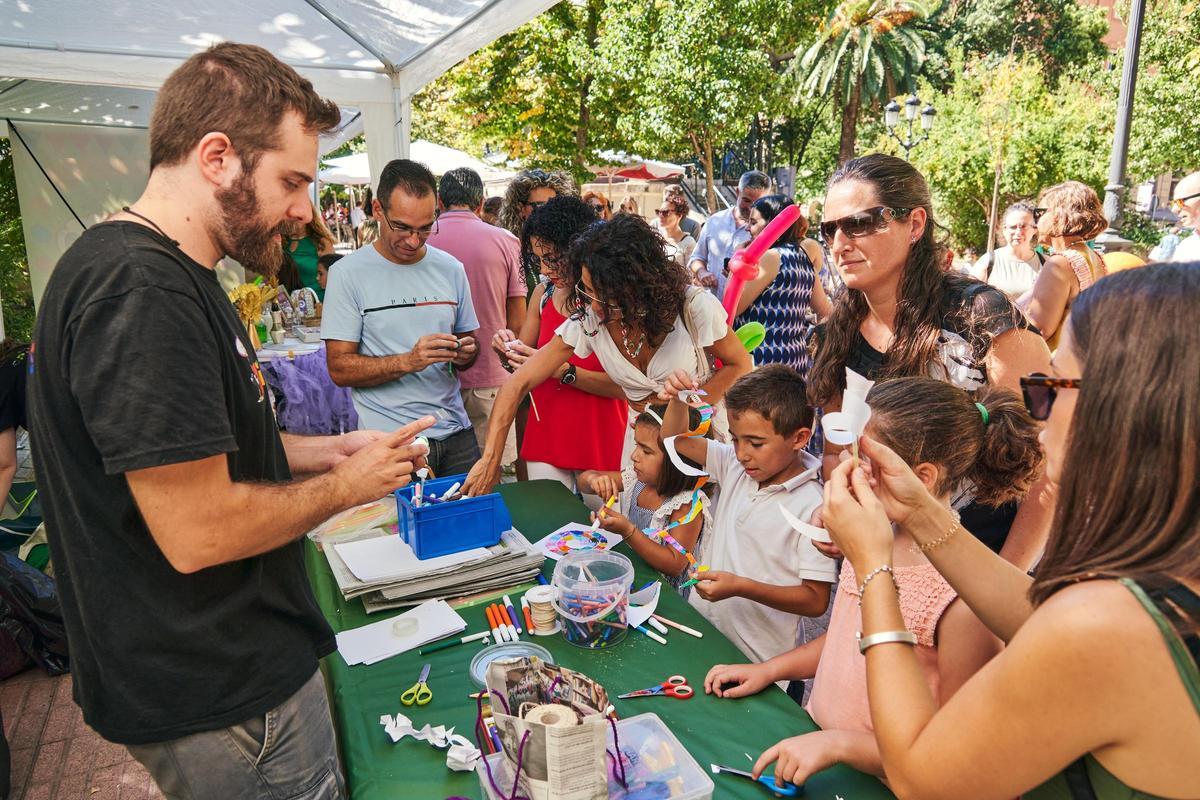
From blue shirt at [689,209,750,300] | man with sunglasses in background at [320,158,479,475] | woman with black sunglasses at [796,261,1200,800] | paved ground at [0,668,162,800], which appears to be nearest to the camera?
woman with black sunglasses at [796,261,1200,800]

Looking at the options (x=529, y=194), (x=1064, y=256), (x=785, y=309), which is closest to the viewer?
(x=1064, y=256)

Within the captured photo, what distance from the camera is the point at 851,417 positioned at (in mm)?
1466

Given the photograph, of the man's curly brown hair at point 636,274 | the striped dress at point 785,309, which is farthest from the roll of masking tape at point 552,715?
the striped dress at point 785,309

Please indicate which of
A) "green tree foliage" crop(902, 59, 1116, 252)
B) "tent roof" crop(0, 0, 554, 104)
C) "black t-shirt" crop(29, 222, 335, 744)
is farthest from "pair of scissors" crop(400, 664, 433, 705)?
"green tree foliage" crop(902, 59, 1116, 252)

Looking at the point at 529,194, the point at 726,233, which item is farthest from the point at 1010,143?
the point at 529,194

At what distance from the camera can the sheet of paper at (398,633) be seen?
1.68 m

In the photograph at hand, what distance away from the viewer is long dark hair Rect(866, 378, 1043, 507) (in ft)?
5.32

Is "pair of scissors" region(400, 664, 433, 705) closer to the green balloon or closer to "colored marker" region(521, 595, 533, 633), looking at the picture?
"colored marker" region(521, 595, 533, 633)

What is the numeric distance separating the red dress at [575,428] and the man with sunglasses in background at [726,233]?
8.08ft

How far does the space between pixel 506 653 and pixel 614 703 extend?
0.93ft

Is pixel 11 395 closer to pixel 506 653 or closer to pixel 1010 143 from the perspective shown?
pixel 506 653

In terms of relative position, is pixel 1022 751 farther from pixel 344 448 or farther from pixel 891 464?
pixel 344 448

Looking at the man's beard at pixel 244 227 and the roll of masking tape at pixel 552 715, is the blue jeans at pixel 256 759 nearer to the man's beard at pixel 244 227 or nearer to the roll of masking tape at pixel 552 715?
the roll of masking tape at pixel 552 715

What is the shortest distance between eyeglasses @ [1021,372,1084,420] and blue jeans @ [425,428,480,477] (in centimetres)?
242
